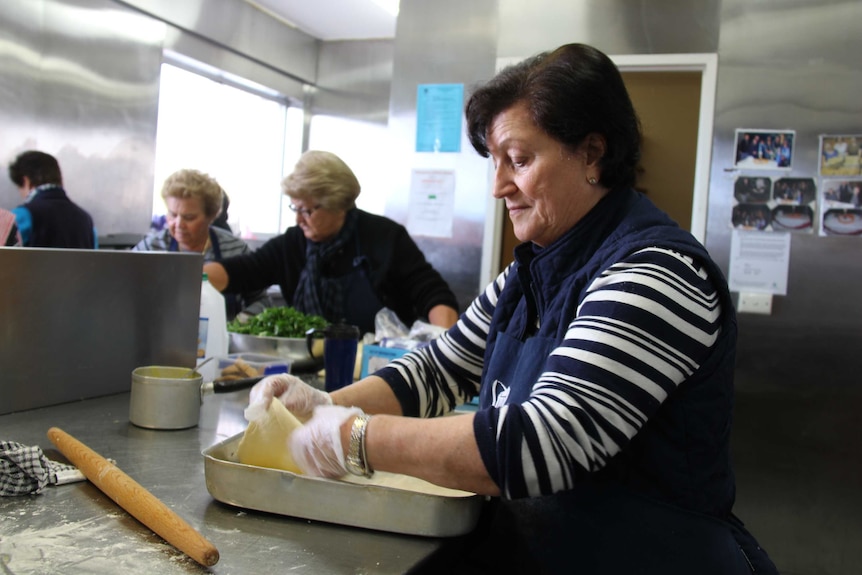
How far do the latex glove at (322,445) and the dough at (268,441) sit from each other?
1.6 inches

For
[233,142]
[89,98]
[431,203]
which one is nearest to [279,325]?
[431,203]

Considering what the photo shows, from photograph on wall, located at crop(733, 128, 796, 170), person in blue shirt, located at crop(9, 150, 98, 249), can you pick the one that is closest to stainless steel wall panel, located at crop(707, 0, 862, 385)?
photograph on wall, located at crop(733, 128, 796, 170)

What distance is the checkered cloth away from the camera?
3.60 ft

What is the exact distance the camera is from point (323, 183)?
313 cm

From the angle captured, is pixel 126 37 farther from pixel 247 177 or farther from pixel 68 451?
pixel 68 451

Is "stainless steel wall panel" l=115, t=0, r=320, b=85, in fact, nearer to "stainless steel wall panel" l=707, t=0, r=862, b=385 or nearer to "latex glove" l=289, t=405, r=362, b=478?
"stainless steel wall panel" l=707, t=0, r=862, b=385

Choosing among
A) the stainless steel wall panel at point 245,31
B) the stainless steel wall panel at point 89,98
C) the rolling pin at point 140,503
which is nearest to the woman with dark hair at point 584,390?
the rolling pin at point 140,503

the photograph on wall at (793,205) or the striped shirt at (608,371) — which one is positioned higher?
the photograph on wall at (793,205)

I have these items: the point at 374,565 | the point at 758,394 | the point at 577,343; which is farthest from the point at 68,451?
the point at 758,394

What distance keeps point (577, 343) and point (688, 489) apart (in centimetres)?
30

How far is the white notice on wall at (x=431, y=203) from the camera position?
391cm

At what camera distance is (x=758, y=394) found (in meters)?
3.25

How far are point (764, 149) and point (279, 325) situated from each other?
2262 mm

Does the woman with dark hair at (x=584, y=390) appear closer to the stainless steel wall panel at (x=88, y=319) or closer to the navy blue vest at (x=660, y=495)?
the navy blue vest at (x=660, y=495)
